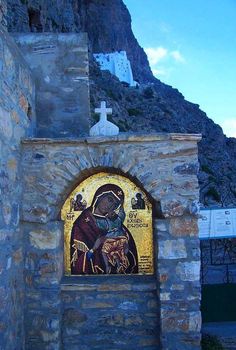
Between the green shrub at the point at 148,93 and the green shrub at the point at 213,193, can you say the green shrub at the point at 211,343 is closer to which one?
the green shrub at the point at 213,193

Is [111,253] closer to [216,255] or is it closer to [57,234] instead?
[57,234]

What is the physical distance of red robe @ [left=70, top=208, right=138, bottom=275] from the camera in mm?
4523

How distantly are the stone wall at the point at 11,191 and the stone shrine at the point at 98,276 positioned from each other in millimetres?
22

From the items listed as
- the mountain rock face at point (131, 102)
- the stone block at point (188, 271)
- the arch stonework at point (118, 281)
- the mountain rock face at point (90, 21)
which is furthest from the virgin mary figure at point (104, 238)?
the mountain rock face at point (90, 21)

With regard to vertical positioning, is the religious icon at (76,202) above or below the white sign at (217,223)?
above

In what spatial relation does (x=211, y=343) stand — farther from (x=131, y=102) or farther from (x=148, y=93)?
(x=148, y=93)

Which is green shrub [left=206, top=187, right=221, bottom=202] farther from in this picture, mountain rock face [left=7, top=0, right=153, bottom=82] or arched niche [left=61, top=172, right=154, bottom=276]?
arched niche [left=61, top=172, right=154, bottom=276]

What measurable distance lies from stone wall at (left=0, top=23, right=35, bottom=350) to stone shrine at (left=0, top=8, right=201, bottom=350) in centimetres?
2

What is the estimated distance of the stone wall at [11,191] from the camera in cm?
348

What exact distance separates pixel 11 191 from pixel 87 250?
130 cm

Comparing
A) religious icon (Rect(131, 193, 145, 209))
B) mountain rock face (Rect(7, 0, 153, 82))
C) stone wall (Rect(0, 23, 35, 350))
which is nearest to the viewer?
stone wall (Rect(0, 23, 35, 350))

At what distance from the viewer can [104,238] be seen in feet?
14.9

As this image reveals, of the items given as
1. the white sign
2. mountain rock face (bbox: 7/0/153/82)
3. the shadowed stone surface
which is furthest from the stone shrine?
mountain rock face (bbox: 7/0/153/82)

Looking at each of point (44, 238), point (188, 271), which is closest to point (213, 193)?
point (188, 271)
